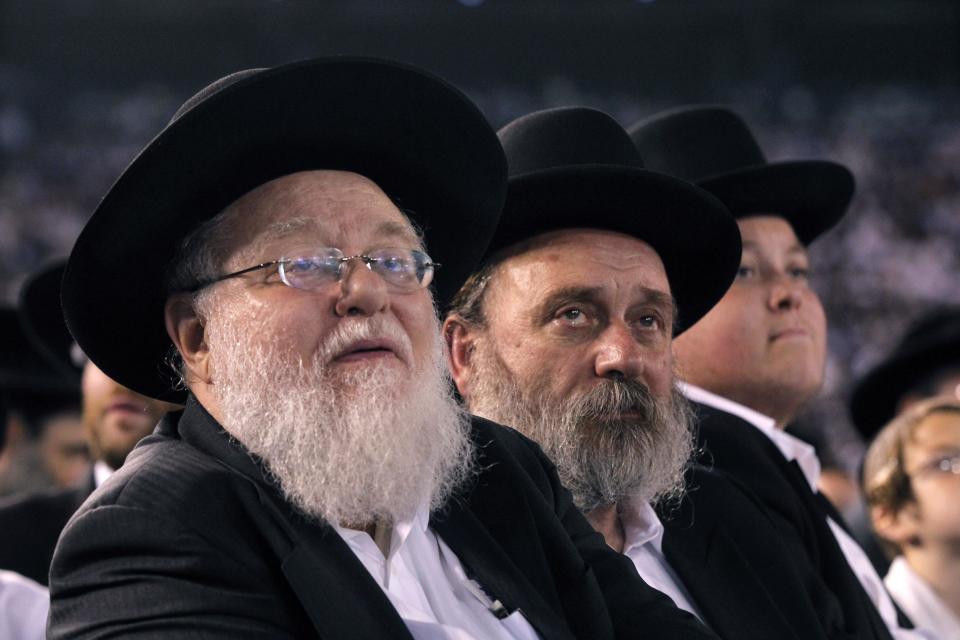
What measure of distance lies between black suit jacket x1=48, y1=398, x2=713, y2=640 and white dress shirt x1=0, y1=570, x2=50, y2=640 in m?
1.36

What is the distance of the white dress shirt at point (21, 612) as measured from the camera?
3623 mm

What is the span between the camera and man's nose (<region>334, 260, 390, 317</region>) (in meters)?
2.51

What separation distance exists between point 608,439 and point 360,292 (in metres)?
0.95

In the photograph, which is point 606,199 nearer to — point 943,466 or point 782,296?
point 782,296

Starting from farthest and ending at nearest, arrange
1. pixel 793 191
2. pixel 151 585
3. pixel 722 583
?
pixel 793 191, pixel 722 583, pixel 151 585

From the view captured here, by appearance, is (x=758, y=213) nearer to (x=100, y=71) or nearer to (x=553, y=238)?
(x=553, y=238)

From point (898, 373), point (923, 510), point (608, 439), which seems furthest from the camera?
point (898, 373)

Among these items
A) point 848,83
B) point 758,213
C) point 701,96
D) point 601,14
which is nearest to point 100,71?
point 601,14

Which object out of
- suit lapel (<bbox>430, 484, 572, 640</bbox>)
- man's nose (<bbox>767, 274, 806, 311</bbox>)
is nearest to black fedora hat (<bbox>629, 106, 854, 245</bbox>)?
man's nose (<bbox>767, 274, 806, 311</bbox>)

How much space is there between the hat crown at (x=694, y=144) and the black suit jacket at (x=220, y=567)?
1956 mm

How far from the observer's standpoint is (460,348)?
11.7 feet

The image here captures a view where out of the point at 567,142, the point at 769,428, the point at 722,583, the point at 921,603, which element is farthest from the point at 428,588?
the point at 921,603

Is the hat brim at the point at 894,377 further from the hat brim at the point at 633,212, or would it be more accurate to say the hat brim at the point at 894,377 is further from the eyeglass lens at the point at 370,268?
the eyeglass lens at the point at 370,268

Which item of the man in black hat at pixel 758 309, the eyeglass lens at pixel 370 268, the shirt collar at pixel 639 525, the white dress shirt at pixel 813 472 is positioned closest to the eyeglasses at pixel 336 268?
the eyeglass lens at pixel 370 268
